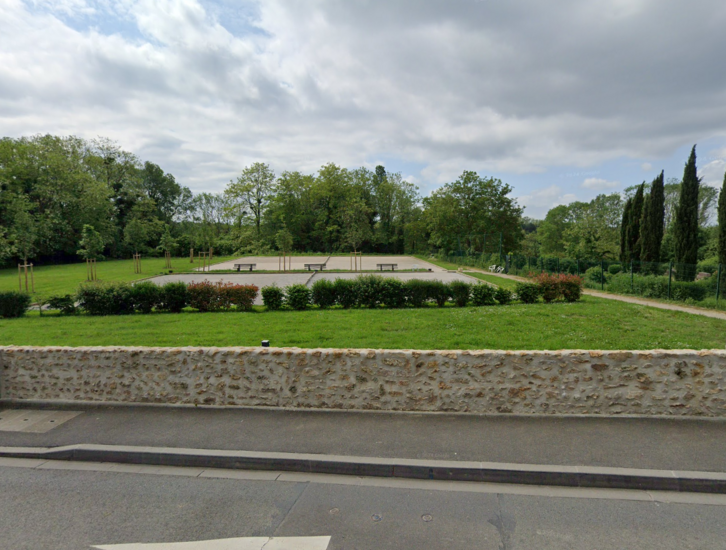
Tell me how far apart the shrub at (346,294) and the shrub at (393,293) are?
41.1 inches

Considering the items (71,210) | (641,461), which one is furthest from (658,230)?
(71,210)

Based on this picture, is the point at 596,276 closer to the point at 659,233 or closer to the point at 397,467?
the point at 659,233

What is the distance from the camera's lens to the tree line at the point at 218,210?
4253 centimetres

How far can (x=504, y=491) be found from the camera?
14.1 ft

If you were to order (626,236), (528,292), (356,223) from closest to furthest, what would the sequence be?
1. (528,292)
2. (626,236)
3. (356,223)

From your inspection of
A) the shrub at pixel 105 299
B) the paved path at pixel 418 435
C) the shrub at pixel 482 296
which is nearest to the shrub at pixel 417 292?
the shrub at pixel 482 296

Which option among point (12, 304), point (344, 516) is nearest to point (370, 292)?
point (344, 516)

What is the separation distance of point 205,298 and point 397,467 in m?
12.3

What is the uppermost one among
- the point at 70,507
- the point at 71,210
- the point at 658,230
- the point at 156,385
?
the point at 71,210

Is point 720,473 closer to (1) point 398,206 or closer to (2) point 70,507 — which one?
(2) point 70,507

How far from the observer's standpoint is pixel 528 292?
15.7m

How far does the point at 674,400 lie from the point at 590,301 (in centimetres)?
1141

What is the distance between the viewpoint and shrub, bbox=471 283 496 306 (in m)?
15.5

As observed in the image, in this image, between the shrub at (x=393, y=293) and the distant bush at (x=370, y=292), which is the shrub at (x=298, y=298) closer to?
the distant bush at (x=370, y=292)
